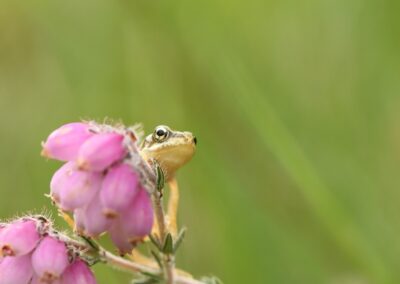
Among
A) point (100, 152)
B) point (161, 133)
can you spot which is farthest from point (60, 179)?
point (161, 133)

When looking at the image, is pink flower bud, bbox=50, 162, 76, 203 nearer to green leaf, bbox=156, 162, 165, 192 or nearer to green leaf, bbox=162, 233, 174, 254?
green leaf, bbox=156, 162, 165, 192

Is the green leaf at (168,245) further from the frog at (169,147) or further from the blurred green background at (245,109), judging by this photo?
the blurred green background at (245,109)

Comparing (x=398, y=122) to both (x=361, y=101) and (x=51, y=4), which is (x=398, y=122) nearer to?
(x=361, y=101)

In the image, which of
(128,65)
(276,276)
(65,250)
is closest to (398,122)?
(276,276)

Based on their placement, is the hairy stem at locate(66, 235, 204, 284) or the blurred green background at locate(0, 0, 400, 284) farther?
the blurred green background at locate(0, 0, 400, 284)

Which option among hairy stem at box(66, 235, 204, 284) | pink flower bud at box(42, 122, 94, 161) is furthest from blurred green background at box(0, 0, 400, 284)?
pink flower bud at box(42, 122, 94, 161)
